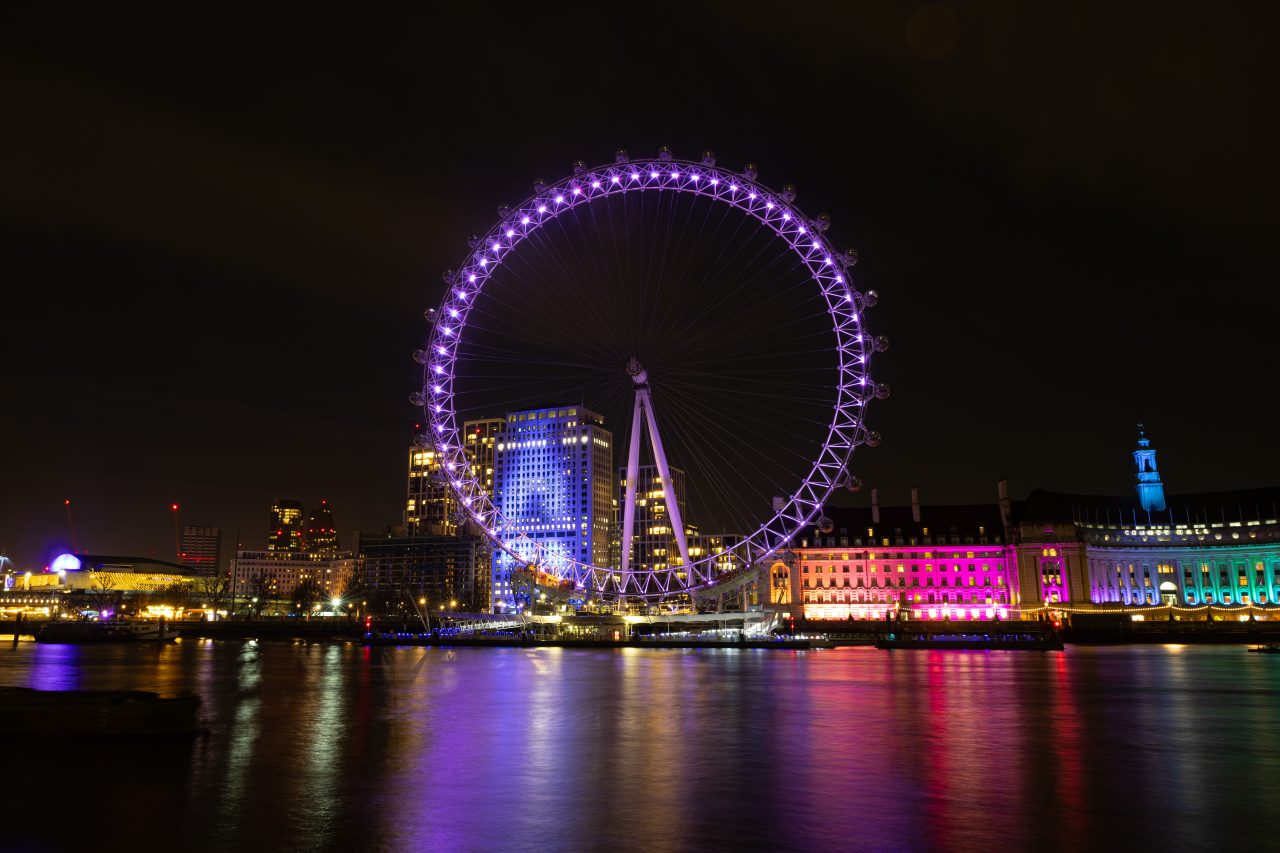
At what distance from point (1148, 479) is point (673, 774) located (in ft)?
526

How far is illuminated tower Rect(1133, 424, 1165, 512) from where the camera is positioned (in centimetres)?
15425

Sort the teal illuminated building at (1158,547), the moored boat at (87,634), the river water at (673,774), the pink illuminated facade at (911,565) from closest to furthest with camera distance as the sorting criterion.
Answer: the river water at (673,774) < the moored boat at (87,634) < the teal illuminated building at (1158,547) < the pink illuminated facade at (911,565)

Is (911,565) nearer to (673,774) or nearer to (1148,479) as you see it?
(1148,479)

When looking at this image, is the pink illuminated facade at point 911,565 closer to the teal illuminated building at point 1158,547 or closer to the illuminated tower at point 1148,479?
the teal illuminated building at point 1158,547

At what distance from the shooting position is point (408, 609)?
19750 cm

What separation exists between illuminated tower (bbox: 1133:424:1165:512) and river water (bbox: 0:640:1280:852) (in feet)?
426

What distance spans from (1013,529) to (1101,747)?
130m

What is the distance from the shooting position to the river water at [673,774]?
14.1 meters

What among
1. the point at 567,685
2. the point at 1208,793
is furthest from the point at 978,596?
the point at 1208,793

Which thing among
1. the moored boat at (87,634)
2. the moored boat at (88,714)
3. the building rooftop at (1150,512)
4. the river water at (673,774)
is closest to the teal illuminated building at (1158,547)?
the building rooftop at (1150,512)

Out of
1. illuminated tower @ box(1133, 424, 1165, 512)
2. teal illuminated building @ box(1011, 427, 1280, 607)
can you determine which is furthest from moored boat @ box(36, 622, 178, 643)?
illuminated tower @ box(1133, 424, 1165, 512)

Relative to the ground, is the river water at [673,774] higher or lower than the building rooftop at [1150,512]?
lower

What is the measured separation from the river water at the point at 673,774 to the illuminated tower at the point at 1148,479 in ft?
426

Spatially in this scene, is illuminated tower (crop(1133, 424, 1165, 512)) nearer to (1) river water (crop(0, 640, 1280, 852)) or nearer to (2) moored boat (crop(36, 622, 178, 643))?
Result: (1) river water (crop(0, 640, 1280, 852))
